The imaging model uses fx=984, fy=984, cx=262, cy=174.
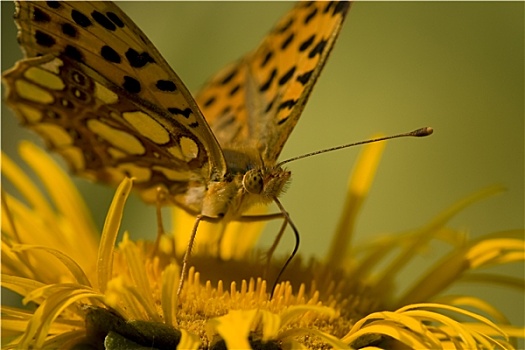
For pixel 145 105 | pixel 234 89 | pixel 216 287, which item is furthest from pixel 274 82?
pixel 216 287

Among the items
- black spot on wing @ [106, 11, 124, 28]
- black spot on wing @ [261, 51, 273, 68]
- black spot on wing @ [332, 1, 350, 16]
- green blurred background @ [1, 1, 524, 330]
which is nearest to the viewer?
black spot on wing @ [106, 11, 124, 28]

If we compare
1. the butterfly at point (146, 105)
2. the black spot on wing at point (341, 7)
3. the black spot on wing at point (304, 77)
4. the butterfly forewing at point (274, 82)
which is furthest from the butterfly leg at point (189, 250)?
the black spot on wing at point (341, 7)

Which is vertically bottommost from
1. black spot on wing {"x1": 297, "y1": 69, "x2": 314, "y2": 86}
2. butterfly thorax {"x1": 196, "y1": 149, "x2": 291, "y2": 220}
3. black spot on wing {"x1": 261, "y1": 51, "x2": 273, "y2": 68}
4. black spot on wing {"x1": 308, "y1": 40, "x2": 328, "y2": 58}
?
butterfly thorax {"x1": 196, "y1": 149, "x2": 291, "y2": 220}

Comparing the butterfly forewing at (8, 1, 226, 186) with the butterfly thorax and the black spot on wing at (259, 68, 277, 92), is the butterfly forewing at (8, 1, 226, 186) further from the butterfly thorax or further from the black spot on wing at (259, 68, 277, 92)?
the black spot on wing at (259, 68, 277, 92)

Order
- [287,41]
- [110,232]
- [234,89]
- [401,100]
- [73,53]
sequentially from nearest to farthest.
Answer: [110,232] < [73,53] < [287,41] < [234,89] < [401,100]

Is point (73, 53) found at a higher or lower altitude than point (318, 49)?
lower

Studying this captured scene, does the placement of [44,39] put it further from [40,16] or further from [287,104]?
[287,104]

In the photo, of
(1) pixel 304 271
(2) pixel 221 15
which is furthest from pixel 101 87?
(2) pixel 221 15

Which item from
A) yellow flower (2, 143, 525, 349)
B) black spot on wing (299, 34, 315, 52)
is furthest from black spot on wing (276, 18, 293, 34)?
yellow flower (2, 143, 525, 349)
